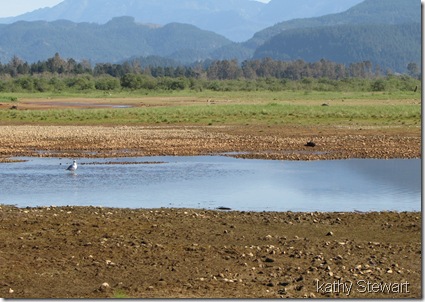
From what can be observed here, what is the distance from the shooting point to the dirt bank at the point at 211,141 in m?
32.6

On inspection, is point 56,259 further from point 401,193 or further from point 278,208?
point 401,193

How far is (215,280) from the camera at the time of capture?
1191 cm

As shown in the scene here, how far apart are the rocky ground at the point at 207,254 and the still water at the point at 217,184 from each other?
263 centimetres

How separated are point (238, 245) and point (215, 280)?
7.18ft

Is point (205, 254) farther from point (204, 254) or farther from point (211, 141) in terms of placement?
point (211, 141)

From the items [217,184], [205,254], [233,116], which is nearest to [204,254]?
[205,254]

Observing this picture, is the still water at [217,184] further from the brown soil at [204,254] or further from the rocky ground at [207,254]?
the rocky ground at [207,254]

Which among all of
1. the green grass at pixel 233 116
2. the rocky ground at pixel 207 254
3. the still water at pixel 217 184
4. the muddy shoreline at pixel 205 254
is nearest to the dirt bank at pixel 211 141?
the still water at pixel 217 184

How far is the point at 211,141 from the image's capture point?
37.1 m

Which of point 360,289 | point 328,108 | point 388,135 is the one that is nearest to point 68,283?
point 360,289

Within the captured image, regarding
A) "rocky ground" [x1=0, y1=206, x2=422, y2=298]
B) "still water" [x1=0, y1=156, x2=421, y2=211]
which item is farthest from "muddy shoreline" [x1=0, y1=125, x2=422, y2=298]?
"still water" [x1=0, y1=156, x2=421, y2=211]

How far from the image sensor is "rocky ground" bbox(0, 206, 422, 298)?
11.6 meters

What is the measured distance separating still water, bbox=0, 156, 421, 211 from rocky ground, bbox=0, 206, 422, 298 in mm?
2635

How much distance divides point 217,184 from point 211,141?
13647 mm
